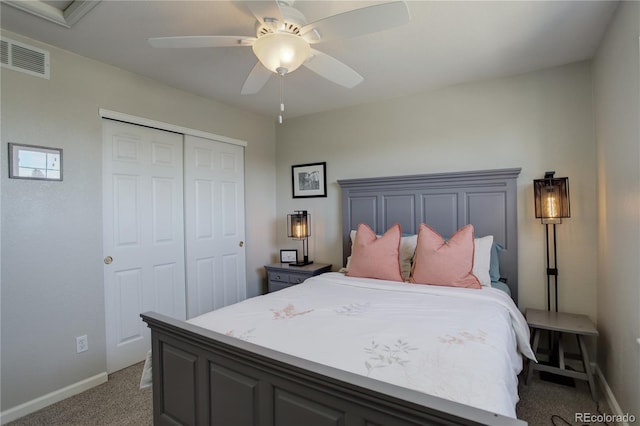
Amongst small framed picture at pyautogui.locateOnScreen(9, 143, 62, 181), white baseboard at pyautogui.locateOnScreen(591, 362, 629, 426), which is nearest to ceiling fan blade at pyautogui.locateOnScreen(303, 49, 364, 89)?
small framed picture at pyautogui.locateOnScreen(9, 143, 62, 181)

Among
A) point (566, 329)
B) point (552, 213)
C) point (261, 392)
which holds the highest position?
point (552, 213)

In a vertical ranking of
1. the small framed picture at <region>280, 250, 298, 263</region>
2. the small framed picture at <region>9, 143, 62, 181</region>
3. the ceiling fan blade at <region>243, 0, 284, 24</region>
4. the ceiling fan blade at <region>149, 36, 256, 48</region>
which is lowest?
the small framed picture at <region>280, 250, 298, 263</region>

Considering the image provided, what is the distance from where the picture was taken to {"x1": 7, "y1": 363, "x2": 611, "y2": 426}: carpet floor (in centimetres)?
198

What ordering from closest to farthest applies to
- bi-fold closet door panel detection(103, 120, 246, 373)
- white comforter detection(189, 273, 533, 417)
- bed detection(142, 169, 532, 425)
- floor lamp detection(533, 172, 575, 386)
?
1. bed detection(142, 169, 532, 425)
2. white comforter detection(189, 273, 533, 417)
3. floor lamp detection(533, 172, 575, 386)
4. bi-fold closet door panel detection(103, 120, 246, 373)

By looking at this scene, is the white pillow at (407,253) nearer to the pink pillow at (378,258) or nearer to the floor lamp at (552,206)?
the pink pillow at (378,258)

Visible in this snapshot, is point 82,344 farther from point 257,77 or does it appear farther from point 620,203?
point 620,203

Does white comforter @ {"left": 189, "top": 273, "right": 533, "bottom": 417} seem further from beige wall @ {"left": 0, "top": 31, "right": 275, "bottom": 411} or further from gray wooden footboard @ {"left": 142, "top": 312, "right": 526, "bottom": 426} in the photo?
beige wall @ {"left": 0, "top": 31, "right": 275, "bottom": 411}

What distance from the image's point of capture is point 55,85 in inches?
90.3

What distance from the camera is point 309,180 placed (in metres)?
3.89

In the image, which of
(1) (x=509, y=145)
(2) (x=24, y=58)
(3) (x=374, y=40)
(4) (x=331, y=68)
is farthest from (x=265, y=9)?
(1) (x=509, y=145)

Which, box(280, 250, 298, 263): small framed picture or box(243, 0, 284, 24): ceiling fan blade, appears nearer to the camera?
box(243, 0, 284, 24): ceiling fan blade

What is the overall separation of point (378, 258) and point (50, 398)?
8.48 feet

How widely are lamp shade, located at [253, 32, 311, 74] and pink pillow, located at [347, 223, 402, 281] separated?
1577 millimetres

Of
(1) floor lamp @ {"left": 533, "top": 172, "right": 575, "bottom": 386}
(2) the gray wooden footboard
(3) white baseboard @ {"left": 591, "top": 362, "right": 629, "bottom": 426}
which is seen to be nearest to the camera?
(2) the gray wooden footboard
